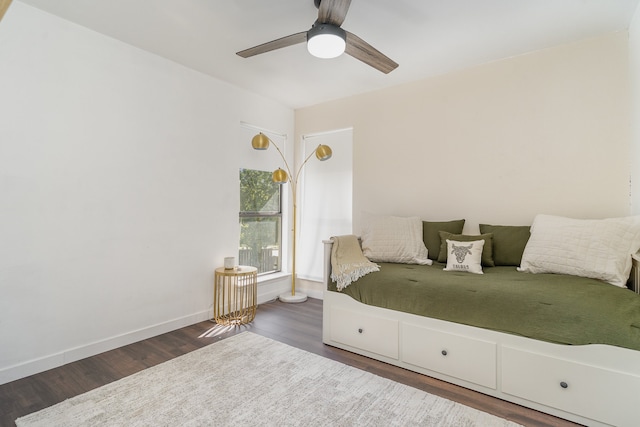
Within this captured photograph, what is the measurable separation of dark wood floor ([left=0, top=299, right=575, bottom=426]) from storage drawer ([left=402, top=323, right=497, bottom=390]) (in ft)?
0.29

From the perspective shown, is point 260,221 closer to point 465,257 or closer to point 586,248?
point 465,257

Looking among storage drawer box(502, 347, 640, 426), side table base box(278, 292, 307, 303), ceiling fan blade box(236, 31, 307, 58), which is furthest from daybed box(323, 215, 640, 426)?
ceiling fan blade box(236, 31, 307, 58)

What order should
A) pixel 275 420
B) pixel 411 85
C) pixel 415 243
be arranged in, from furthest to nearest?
pixel 411 85
pixel 415 243
pixel 275 420

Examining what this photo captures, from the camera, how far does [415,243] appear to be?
296 centimetres

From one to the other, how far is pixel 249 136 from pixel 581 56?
10.6ft

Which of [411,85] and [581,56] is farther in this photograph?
[411,85]

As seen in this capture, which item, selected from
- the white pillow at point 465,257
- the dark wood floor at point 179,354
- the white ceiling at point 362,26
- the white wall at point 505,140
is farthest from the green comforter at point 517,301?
the white ceiling at point 362,26

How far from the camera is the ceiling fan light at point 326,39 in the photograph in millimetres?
1910

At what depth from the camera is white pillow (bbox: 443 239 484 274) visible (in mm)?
2518

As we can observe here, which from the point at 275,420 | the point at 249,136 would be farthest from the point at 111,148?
the point at 275,420

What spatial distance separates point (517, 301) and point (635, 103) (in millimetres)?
1807

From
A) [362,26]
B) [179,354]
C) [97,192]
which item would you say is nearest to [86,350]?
[179,354]

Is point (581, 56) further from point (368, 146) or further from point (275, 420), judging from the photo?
point (275, 420)

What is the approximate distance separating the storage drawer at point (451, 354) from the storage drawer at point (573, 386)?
9 centimetres
